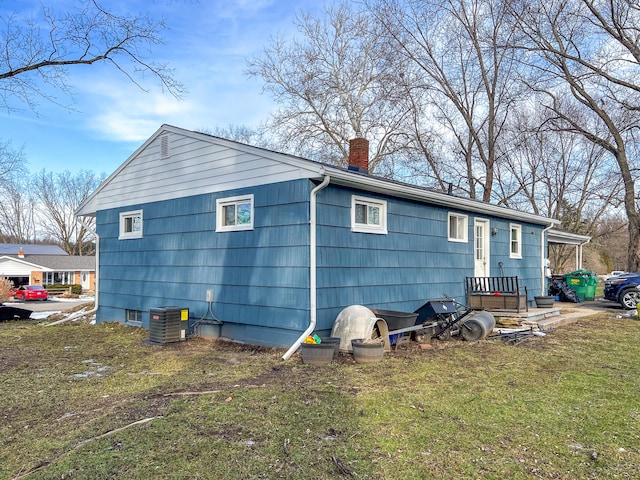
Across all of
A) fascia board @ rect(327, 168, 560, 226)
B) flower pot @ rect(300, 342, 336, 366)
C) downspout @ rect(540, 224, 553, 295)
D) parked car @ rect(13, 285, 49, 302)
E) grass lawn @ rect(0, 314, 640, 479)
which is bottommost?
parked car @ rect(13, 285, 49, 302)

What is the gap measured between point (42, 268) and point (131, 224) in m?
33.1

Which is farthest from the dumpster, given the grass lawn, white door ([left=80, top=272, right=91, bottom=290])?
white door ([left=80, top=272, right=91, bottom=290])

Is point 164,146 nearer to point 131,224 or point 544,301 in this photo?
point 131,224

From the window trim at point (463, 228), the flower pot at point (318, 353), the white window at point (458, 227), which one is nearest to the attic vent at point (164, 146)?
the flower pot at point (318, 353)

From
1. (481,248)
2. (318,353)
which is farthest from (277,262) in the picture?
(481,248)

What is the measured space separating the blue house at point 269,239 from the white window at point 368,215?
26 mm

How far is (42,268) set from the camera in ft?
126

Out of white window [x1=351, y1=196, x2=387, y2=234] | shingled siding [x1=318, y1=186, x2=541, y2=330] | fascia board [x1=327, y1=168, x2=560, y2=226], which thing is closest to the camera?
fascia board [x1=327, y1=168, x2=560, y2=226]

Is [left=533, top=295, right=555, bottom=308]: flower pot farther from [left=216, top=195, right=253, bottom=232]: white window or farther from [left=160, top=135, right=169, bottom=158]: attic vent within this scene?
Result: [left=160, top=135, right=169, bottom=158]: attic vent

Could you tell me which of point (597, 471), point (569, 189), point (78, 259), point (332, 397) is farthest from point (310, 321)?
point (78, 259)

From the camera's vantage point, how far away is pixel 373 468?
3.13 m

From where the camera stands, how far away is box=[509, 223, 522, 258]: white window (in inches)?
520

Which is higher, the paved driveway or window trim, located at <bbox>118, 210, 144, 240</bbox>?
window trim, located at <bbox>118, 210, 144, 240</bbox>

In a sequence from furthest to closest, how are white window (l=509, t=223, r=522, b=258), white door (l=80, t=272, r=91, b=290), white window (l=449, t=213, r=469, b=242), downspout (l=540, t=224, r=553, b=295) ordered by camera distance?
white door (l=80, t=272, r=91, b=290)
downspout (l=540, t=224, r=553, b=295)
white window (l=509, t=223, r=522, b=258)
white window (l=449, t=213, r=469, b=242)
